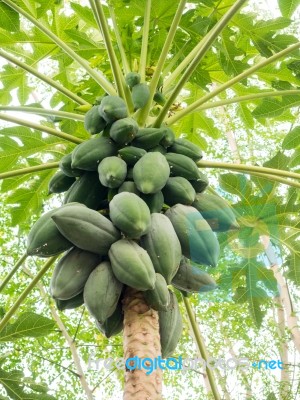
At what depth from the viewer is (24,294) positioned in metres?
2.06

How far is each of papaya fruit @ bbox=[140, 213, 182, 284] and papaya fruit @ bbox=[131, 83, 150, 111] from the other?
0.65 meters

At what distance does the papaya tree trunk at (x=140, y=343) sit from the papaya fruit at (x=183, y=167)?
1.62 feet

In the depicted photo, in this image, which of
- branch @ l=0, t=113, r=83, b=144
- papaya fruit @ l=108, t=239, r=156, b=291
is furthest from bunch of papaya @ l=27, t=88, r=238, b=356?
branch @ l=0, t=113, r=83, b=144

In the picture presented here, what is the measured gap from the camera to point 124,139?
5.97 ft

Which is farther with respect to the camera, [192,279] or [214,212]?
[214,212]

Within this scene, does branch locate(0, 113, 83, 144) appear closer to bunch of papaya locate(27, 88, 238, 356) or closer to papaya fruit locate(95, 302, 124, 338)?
bunch of papaya locate(27, 88, 238, 356)

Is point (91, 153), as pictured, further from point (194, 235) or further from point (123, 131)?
point (194, 235)

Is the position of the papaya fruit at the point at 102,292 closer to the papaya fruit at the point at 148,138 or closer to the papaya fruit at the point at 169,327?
the papaya fruit at the point at 169,327

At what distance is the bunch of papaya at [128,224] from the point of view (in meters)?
1.48

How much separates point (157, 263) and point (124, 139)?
20.2 inches

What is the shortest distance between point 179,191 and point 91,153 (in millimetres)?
322

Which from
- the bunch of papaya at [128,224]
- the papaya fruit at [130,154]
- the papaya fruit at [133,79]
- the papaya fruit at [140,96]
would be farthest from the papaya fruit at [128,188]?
the papaya fruit at [133,79]

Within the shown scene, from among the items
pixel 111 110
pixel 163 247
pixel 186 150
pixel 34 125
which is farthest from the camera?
pixel 34 125

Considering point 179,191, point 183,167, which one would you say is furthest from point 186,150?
point 179,191
